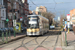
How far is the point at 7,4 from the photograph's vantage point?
3962 cm

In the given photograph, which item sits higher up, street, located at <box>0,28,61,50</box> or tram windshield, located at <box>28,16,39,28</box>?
tram windshield, located at <box>28,16,39,28</box>

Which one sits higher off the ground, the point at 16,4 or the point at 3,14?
the point at 16,4

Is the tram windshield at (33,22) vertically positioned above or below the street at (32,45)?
above

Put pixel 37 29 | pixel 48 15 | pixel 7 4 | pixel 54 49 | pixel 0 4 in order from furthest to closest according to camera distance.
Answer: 1. pixel 48 15
2. pixel 7 4
3. pixel 0 4
4. pixel 37 29
5. pixel 54 49

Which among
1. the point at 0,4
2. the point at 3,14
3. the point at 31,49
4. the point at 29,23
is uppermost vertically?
the point at 0,4

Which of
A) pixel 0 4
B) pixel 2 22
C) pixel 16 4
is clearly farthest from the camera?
pixel 16 4

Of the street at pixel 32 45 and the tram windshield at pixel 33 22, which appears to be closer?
the street at pixel 32 45

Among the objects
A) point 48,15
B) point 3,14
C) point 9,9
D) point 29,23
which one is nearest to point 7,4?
point 9,9

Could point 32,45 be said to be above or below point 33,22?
below

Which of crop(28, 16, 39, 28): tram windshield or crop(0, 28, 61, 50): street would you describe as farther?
crop(28, 16, 39, 28): tram windshield

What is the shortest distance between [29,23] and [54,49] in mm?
10996

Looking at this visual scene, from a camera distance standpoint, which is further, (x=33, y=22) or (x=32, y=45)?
(x=33, y=22)

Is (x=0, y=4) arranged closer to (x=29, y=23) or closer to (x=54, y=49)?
(x=29, y=23)

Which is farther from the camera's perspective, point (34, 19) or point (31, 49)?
point (34, 19)
